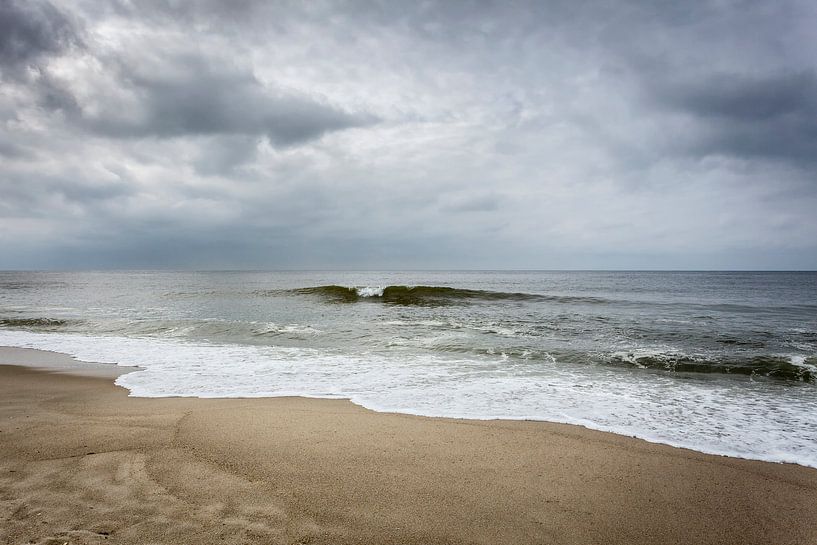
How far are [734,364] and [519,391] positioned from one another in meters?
6.04

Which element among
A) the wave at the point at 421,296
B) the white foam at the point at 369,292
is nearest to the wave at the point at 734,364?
the wave at the point at 421,296

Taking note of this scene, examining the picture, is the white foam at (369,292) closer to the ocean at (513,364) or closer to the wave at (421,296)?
the wave at (421,296)

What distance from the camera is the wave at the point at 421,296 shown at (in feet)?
94.3

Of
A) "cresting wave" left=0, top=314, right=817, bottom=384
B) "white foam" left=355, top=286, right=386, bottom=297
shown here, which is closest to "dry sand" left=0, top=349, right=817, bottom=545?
"cresting wave" left=0, top=314, right=817, bottom=384

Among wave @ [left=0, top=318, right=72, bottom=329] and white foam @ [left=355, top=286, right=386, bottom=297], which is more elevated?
white foam @ [left=355, top=286, right=386, bottom=297]

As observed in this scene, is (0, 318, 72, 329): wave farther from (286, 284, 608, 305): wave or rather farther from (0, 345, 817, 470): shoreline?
(286, 284, 608, 305): wave

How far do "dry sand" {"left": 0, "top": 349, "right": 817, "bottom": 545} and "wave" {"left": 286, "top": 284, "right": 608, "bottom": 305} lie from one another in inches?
876

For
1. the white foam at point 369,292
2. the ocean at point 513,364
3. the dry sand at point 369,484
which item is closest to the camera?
the dry sand at point 369,484

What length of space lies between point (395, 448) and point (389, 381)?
337 cm

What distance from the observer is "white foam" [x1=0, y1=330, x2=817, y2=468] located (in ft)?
17.3

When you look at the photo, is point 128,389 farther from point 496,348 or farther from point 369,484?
point 496,348

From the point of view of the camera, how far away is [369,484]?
360 centimetres

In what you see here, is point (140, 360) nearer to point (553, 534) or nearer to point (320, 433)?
point (320, 433)

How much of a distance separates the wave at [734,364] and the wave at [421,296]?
676 inches
